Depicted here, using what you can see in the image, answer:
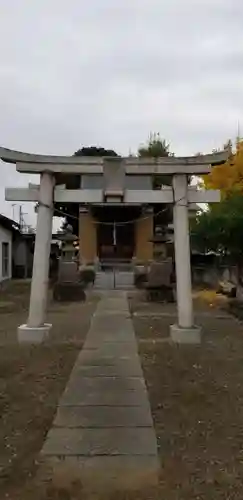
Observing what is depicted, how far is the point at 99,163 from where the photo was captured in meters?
9.62

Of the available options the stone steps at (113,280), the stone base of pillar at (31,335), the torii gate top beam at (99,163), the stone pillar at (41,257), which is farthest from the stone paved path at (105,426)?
the stone steps at (113,280)

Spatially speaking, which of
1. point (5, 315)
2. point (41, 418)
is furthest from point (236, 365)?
point (5, 315)

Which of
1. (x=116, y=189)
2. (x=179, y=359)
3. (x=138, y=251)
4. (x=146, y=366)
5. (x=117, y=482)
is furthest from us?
(x=138, y=251)

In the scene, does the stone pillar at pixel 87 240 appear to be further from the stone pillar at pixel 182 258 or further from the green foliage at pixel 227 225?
the stone pillar at pixel 182 258

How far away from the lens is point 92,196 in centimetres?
971

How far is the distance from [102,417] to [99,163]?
17.6ft

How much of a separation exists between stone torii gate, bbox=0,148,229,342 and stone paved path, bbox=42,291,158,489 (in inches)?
71.1

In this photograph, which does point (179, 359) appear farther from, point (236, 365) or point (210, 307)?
point (210, 307)

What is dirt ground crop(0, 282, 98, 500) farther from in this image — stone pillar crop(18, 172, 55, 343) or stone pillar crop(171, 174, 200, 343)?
stone pillar crop(171, 174, 200, 343)

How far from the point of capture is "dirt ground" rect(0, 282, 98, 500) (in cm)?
416

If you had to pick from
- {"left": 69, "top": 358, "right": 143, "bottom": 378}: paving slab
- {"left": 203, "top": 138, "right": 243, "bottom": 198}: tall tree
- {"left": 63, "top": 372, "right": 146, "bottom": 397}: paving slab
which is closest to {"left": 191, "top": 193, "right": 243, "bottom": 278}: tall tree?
{"left": 203, "top": 138, "right": 243, "bottom": 198}: tall tree

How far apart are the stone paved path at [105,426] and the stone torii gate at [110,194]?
181 centimetres

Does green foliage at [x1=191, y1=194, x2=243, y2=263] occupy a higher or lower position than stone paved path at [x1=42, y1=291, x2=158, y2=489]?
higher

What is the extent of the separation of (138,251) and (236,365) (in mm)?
23105
